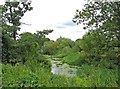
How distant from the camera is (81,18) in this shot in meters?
11.2

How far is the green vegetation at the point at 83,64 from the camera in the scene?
7.40 metres

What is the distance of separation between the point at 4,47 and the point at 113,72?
23.0 ft

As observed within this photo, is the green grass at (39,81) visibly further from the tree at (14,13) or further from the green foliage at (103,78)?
the tree at (14,13)

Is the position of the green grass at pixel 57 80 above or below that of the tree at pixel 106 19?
below

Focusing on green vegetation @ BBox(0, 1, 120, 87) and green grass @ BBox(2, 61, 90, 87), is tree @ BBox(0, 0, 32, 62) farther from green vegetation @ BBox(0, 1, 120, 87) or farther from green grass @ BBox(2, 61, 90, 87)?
green grass @ BBox(2, 61, 90, 87)

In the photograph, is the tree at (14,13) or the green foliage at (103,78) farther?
the tree at (14,13)

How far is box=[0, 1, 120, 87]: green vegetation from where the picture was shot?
7.40 m

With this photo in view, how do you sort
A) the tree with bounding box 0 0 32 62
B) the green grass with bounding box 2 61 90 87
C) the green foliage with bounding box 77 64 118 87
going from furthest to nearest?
the tree with bounding box 0 0 32 62
the green foliage with bounding box 77 64 118 87
the green grass with bounding box 2 61 90 87

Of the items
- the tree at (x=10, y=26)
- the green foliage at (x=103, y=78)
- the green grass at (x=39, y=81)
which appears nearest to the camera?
the green grass at (x=39, y=81)

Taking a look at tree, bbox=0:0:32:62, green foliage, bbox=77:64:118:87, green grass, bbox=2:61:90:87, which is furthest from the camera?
tree, bbox=0:0:32:62

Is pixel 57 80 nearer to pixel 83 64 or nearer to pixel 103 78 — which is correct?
pixel 103 78

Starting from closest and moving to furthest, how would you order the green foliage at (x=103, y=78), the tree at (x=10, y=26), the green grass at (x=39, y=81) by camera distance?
the green grass at (x=39, y=81)
the green foliage at (x=103, y=78)
the tree at (x=10, y=26)

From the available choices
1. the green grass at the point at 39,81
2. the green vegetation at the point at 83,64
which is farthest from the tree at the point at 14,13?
the green grass at the point at 39,81

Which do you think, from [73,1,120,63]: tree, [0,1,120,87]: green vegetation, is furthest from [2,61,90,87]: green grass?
[73,1,120,63]: tree
